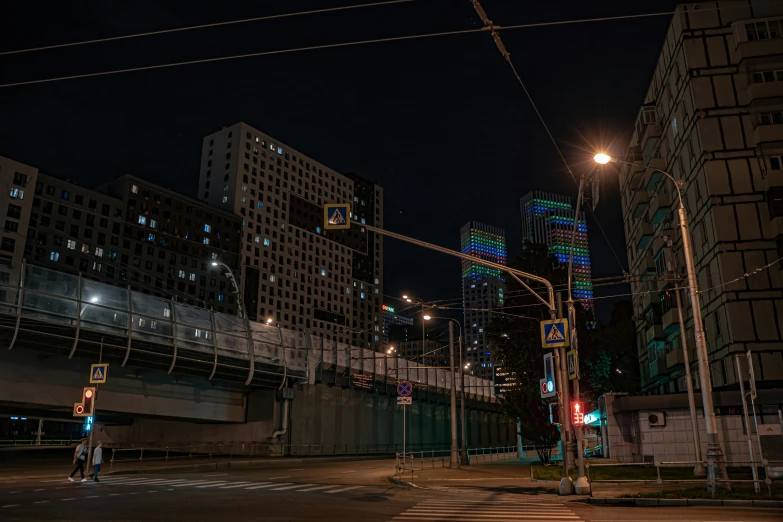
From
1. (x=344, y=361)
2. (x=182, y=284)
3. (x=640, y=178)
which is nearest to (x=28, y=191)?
(x=182, y=284)

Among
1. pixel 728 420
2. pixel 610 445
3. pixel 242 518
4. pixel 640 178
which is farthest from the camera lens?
pixel 640 178

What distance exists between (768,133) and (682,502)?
32.1m

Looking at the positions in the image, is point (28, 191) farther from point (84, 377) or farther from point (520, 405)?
point (520, 405)

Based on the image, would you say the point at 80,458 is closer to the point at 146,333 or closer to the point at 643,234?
the point at 146,333

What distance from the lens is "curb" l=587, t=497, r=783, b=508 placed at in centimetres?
1561

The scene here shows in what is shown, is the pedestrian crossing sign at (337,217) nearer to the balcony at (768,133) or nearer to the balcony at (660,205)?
the balcony at (768,133)

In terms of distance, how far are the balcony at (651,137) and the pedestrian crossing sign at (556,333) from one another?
3619 centimetres

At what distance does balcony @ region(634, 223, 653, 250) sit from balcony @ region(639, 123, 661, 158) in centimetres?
651

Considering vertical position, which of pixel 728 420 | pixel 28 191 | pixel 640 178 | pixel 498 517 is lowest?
pixel 498 517

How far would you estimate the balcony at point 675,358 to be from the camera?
44469 millimetres

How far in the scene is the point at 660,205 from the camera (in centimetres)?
4856

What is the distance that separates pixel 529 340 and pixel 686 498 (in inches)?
771

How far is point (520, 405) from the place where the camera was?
35.9 meters

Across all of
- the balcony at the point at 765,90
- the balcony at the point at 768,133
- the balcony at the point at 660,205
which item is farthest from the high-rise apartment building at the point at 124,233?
the balcony at the point at 765,90
